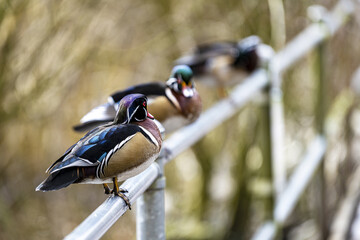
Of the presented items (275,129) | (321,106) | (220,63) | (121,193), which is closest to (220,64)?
(220,63)

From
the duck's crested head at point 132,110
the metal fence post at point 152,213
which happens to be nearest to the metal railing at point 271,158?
the metal fence post at point 152,213

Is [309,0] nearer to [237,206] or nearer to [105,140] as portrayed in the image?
[237,206]

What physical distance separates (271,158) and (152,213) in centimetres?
112

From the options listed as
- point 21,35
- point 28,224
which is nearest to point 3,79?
point 21,35

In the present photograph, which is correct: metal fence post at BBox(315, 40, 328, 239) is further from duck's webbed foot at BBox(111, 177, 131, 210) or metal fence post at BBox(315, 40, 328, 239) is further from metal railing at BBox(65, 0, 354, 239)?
duck's webbed foot at BBox(111, 177, 131, 210)

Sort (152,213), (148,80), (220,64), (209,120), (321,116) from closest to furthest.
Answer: (152,213) < (209,120) < (220,64) < (321,116) < (148,80)

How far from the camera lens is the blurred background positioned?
8.74ft

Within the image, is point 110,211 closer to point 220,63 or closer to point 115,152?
point 115,152

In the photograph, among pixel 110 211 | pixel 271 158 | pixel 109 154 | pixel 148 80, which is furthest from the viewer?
pixel 148 80

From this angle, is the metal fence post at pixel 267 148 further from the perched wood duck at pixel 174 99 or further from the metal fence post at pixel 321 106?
the metal fence post at pixel 321 106

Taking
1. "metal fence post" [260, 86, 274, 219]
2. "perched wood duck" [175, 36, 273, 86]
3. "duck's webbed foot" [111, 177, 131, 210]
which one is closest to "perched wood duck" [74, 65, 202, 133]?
"duck's webbed foot" [111, 177, 131, 210]

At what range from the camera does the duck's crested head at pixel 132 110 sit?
1187 mm

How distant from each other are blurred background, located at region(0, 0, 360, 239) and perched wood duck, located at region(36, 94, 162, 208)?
46.3 inches

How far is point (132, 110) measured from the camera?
1.19m
